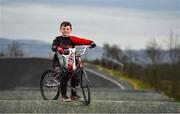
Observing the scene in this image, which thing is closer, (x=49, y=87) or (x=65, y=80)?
(x=65, y=80)

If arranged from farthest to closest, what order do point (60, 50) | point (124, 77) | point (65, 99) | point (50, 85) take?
1. point (124, 77)
2. point (50, 85)
3. point (65, 99)
4. point (60, 50)

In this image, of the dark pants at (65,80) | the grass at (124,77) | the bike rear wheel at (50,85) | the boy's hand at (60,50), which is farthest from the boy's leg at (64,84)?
the grass at (124,77)

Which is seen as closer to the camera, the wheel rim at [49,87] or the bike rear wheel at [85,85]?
the bike rear wheel at [85,85]

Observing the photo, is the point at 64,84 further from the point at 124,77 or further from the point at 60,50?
the point at 124,77

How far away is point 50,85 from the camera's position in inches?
465

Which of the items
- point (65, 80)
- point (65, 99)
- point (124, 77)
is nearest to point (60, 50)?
point (65, 80)

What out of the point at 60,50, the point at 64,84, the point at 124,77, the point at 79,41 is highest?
the point at 79,41

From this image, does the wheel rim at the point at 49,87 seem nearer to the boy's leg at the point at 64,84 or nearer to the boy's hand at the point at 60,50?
the boy's leg at the point at 64,84

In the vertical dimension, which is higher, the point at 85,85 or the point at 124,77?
the point at 85,85

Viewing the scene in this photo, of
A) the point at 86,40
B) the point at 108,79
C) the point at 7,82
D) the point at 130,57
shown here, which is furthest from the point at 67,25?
the point at 7,82

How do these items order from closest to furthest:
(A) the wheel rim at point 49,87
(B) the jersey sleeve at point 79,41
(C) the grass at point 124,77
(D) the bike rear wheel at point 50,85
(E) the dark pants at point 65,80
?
(B) the jersey sleeve at point 79,41 < (E) the dark pants at point 65,80 < (D) the bike rear wheel at point 50,85 < (A) the wheel rim at point 49,87 < (C) the grass at point 124,77

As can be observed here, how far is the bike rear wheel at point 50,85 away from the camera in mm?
11680

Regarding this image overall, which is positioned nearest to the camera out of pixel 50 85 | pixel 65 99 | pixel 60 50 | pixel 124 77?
pixel 60 50

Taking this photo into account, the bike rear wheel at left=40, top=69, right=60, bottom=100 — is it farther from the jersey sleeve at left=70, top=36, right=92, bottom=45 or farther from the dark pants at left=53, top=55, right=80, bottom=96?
the jersey sleeve at left=70, top=36, right=92, bottom=45
